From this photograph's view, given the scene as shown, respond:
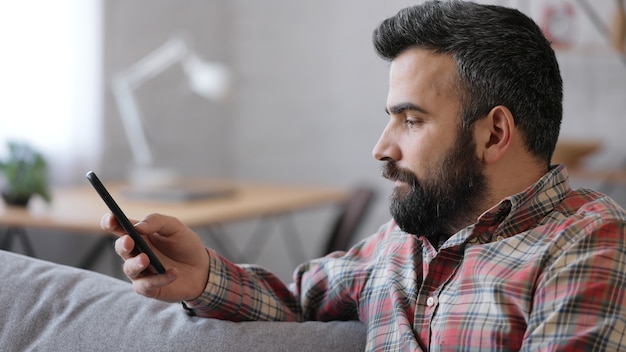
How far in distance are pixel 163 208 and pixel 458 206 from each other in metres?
1.54

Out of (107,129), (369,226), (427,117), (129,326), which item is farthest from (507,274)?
(369,226)

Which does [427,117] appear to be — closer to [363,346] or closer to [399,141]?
[399,141]

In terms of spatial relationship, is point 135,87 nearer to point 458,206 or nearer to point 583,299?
point 458,206

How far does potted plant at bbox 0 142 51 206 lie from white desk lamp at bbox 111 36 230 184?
→ 0.50 metres

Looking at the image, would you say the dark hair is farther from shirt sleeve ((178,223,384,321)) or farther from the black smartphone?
the black smartphone

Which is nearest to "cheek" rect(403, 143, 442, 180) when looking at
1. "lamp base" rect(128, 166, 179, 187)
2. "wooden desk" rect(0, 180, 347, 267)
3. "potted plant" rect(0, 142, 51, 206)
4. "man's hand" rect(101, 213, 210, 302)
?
"man's hand" rect(101, 213, 210, 302)

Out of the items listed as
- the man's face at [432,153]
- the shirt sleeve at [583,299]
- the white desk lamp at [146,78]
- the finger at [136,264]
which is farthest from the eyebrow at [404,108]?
the white desk lamp at [146,78]

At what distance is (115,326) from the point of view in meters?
1.20

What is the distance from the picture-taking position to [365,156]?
4.13 meters

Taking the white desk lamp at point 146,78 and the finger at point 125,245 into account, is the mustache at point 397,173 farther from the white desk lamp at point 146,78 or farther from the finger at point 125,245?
the white desk lamp at point 146,78

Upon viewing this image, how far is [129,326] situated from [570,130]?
2876 mm

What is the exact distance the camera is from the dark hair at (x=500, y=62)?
3.71ft

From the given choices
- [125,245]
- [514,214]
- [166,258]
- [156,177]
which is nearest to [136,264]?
[125,245]

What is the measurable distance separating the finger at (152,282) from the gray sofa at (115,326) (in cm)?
9
